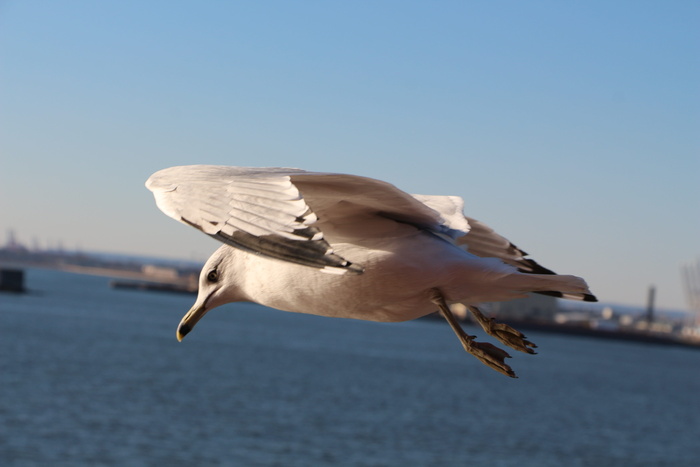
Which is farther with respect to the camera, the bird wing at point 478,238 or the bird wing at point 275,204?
the bird wing at point 478,238

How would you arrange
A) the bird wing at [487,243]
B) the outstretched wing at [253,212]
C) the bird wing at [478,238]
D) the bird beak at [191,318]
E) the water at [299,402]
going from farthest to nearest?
the water at [299,402] → the bird wing at [487,243] → the bird wing at [478,238] → the bird beak at [191,318] → the outstretched wing at [253,212]

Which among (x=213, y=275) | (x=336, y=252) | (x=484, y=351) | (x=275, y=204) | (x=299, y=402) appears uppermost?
(x=275, y=204)

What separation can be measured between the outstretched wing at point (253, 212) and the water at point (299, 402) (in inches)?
1628

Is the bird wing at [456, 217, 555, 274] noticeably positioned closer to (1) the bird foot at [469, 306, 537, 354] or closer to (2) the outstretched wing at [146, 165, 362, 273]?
(1) the bird foot at [469, 306, 537, 354]

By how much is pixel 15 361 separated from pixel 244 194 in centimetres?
7140

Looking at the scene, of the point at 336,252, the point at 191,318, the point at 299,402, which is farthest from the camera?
the point at 299,402

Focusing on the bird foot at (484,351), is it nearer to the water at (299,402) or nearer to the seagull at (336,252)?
the seagull at (336,252)

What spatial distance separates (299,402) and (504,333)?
200 feet

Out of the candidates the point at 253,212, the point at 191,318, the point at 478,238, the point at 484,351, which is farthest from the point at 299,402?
the point at 253,212

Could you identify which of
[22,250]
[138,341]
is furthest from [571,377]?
[22,250]

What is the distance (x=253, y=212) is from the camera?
2631 mm

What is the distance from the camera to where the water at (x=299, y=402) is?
48.0 m

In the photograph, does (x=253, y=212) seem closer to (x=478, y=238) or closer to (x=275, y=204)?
(x=275, y=204)

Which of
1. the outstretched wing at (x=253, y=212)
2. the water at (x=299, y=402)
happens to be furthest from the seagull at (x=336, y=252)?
the water at (x=299, y=402)
